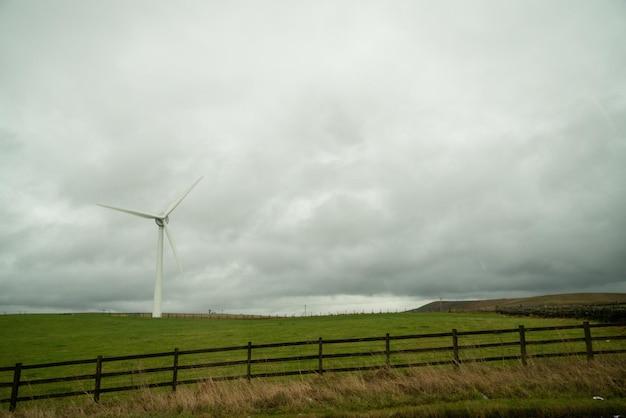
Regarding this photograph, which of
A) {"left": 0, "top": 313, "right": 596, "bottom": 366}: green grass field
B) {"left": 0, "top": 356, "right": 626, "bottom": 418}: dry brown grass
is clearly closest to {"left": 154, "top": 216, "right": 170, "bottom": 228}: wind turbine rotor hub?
{"left": 0, "top": 313, "right": 596, "bottom": 366}: green grass field

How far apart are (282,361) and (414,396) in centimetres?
Result: 1447

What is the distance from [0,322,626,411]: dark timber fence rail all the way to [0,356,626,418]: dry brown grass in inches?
44.8

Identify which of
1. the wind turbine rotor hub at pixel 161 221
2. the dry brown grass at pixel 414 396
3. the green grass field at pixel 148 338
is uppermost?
the wind turbine rotor hub at pixel 161 221

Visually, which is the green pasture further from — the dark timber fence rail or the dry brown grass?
the dry brown grass

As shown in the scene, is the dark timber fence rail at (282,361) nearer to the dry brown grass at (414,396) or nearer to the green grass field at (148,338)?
the dry brown grass at (414,396)

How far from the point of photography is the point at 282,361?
2584cm

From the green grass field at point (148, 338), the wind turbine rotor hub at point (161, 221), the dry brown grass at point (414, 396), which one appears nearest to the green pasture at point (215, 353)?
the green grass field at point (148, 338)

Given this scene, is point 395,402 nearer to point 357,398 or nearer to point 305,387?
point 357,398

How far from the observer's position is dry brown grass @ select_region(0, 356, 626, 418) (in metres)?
10.9

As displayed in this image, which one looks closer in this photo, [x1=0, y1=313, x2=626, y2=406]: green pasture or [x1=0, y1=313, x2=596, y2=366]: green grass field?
[x1=0, y1=313, x2=626, y2=406]: green pasture

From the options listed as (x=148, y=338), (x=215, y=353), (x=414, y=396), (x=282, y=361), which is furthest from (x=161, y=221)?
(x=414, y=396)

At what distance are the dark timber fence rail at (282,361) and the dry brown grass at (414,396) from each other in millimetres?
1137

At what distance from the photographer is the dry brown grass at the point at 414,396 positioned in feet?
35.7

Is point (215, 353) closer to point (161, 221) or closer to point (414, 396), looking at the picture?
point (414, 396)
